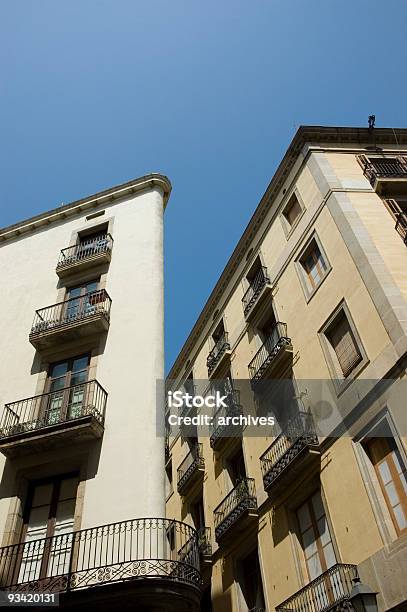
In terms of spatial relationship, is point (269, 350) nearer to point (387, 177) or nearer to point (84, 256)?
point (387, 177)

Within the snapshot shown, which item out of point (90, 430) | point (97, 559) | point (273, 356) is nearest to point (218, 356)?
point (273, 356)

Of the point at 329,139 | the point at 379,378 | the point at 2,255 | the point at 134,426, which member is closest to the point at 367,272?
the point at 379,378

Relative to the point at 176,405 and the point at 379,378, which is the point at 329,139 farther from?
the point at 176,405

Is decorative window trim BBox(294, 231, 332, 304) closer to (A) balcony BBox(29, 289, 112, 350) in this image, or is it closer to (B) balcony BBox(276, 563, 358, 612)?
(A) balcony BBox(29, 289, 112, 350)

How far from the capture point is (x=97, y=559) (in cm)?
996

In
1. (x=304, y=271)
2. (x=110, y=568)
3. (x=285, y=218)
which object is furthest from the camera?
(x=285, y=218)

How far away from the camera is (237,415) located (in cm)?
1811

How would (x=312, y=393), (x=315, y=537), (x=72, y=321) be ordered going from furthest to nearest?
1. (x=72, y=321)
2. (x=312, y=393)
3. (x=315, y=537)

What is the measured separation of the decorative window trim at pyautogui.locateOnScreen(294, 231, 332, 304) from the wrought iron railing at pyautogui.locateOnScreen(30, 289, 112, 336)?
5.99 m

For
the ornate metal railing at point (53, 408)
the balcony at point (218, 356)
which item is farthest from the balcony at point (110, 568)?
the balcony at point (218, 356)

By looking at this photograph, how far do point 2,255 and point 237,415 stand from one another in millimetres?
10672

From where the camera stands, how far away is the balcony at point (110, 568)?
9102 mm

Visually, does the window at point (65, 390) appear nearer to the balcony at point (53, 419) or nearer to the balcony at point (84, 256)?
the balcony at point (53, 419)

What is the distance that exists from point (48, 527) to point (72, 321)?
541 cm
